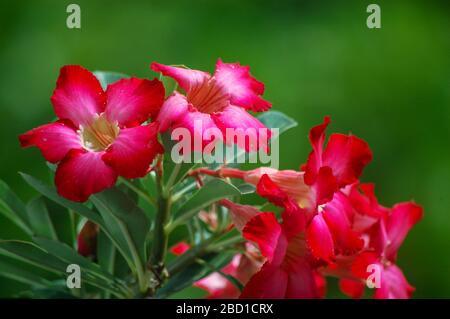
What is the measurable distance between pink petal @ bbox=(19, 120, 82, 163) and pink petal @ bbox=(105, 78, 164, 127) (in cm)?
5

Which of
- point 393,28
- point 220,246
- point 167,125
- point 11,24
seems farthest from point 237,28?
point 167,125

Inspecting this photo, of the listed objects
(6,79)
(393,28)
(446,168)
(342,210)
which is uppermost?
(393,28)

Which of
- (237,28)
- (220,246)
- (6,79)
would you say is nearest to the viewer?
(220,246)

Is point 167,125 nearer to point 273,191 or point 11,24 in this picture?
point 273,191

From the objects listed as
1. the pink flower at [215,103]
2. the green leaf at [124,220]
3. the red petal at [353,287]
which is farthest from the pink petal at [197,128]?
the red petal at [353,287]

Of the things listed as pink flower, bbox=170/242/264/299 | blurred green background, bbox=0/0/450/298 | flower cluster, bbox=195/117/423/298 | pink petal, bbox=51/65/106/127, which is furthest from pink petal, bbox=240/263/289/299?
blurred green background, bbox=0/0/450/298

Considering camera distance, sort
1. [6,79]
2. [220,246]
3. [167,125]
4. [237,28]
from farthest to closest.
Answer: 1. [237,28]
2. [6,79]
3. [220,246]
4. [167,125]

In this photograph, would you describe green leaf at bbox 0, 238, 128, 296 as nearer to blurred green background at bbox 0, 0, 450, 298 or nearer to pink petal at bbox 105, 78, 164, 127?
pink petal at bbox 105, 78, 164, 127

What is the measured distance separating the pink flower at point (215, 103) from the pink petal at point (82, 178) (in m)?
0.06

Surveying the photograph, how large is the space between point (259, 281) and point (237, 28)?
1.38 m

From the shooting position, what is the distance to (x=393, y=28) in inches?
78.5

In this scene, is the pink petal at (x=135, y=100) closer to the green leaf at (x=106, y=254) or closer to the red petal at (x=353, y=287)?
the green leaf at (x=106, y=254)

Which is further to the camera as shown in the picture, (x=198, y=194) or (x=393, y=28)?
(x=393, y=28)
